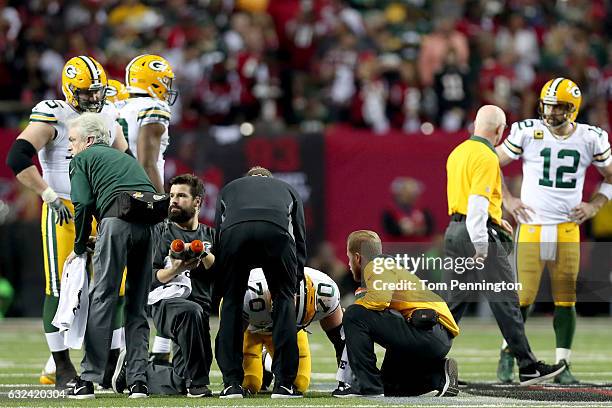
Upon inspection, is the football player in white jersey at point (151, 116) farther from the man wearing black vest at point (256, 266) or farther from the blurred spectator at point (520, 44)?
the blurred spectator at point (520, 44)

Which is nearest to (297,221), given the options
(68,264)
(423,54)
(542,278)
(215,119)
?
(68,264)

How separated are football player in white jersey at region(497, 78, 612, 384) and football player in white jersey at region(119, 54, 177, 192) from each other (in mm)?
2484

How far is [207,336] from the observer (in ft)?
26.7

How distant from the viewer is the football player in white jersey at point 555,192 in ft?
32.1

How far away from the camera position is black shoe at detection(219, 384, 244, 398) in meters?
7.75

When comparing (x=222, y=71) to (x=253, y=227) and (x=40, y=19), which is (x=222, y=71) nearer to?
(x=40, y=19)

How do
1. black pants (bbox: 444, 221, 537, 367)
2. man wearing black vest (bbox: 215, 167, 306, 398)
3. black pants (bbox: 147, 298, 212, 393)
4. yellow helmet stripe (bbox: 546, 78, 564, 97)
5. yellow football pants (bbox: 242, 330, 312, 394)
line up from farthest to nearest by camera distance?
yellow helmet stripe (bbox: 546, 78, 564, 97) < black pants (bbox: 444, 221, 537, 367) < yellow football pants (bbox: 242, 330, 312, 394) < black pants (bbox: 147, 298, 212, 393) < man wearing black vest (bbox: 215, 167, 306, 398)

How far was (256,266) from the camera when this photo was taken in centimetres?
792

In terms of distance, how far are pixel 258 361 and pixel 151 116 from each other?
→ 1.85 meters

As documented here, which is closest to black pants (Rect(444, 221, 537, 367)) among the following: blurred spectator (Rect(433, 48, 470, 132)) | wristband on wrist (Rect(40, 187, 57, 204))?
wristband on wrist (Rect(40, 187, 57, 204))

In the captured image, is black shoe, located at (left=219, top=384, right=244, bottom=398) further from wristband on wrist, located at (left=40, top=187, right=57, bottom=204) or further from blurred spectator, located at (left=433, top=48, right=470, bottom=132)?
blurred spectator, located at (left=433, top=48, right=470, bottom=132)

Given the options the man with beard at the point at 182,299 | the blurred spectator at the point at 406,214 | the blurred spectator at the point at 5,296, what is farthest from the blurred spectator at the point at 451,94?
the man with beard at the point at 182,299

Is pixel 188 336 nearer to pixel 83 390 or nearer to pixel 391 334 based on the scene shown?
pixel 83 390

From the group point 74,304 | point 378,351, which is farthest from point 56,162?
point 378,351
